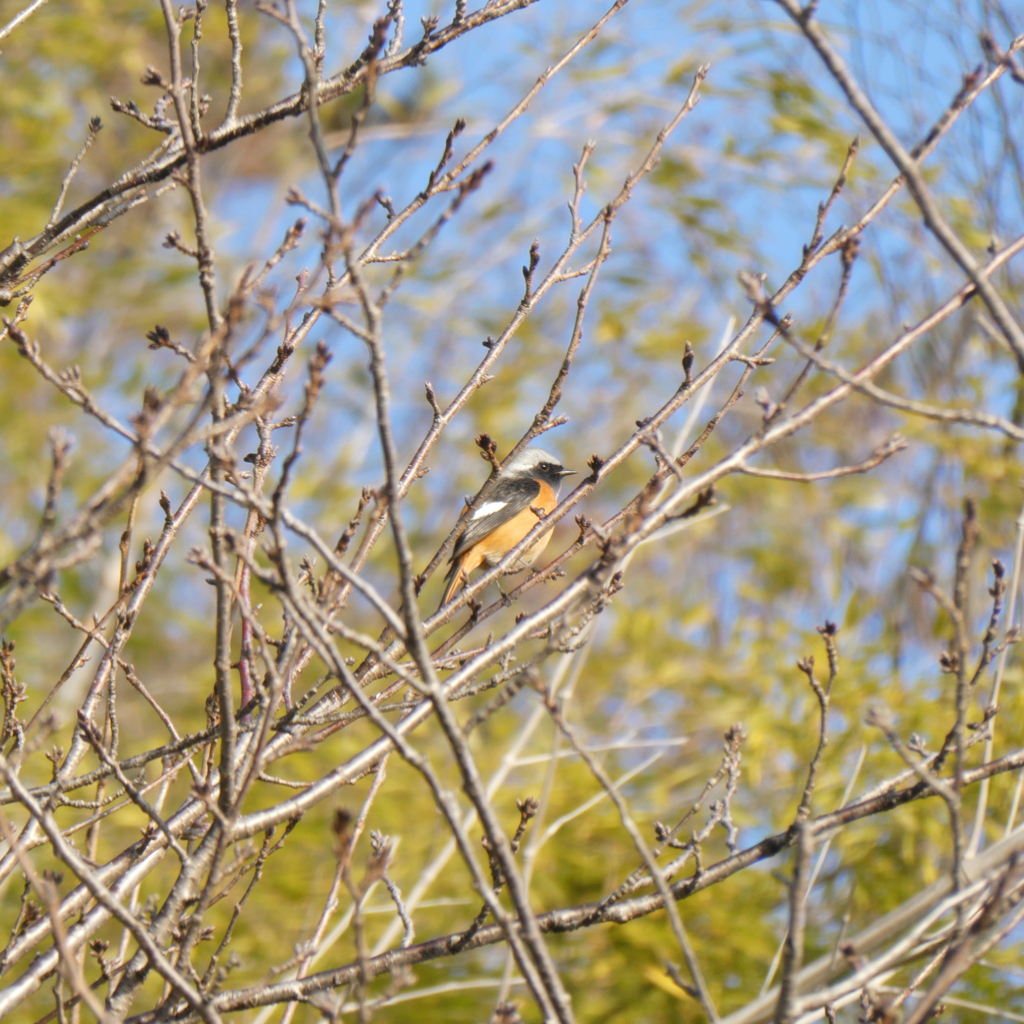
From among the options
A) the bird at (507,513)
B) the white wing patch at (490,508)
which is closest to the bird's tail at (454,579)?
the bird at (507,513)

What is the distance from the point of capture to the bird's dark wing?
5691 mm

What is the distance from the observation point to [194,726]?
959 cm

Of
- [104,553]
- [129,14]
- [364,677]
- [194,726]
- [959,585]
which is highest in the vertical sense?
[129,14]

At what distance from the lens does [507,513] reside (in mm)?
5770

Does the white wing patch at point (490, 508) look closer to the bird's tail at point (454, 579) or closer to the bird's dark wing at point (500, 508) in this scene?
the bird's dark wing at point (500, 508)

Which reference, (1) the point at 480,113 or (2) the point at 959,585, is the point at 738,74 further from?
(2) the point at 959,585

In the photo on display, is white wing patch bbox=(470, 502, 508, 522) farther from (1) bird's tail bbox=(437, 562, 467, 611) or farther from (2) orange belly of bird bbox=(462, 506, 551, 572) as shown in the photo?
(1) bird's tail bbox=(437, 562, 467, 611)

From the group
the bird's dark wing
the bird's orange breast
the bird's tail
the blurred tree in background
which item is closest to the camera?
the blurred tree in background

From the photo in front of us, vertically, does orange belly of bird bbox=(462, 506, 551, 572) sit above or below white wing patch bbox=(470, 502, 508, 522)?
below

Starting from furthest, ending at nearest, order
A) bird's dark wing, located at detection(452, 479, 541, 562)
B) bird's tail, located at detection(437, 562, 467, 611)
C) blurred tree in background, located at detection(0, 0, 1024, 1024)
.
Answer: bird's dark wing, located at detection(452, 479, 541, 562) < bird's tail, located at detection(437, 562, 467, 611) < blurred tree in background, located at detection(0, 0, 1024, 1024)

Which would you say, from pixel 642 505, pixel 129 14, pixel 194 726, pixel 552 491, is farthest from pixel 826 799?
pixel 129 14

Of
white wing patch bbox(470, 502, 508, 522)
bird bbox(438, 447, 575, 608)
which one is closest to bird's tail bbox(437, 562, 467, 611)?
bird bbox(438, 447, 575, 608)

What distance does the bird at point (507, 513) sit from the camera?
571cm

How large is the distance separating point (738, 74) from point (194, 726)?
704 centimetres
